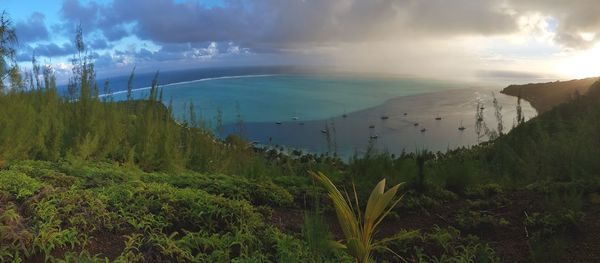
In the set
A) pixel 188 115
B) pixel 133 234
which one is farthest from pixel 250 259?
pixel 188 115

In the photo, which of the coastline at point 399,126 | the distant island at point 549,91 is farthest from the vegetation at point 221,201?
the distant island at point 549,91

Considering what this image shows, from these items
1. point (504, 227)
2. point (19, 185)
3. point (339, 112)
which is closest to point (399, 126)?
point (339, 112)

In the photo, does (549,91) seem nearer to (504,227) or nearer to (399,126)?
(399,126)

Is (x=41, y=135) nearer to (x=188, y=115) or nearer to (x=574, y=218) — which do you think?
(x=188, y=115)

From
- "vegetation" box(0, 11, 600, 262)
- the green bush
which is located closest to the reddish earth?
"vegetation" box(0, 11, 600, 262)

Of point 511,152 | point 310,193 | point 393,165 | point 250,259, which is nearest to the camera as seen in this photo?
point 250,259

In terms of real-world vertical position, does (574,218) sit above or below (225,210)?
below
